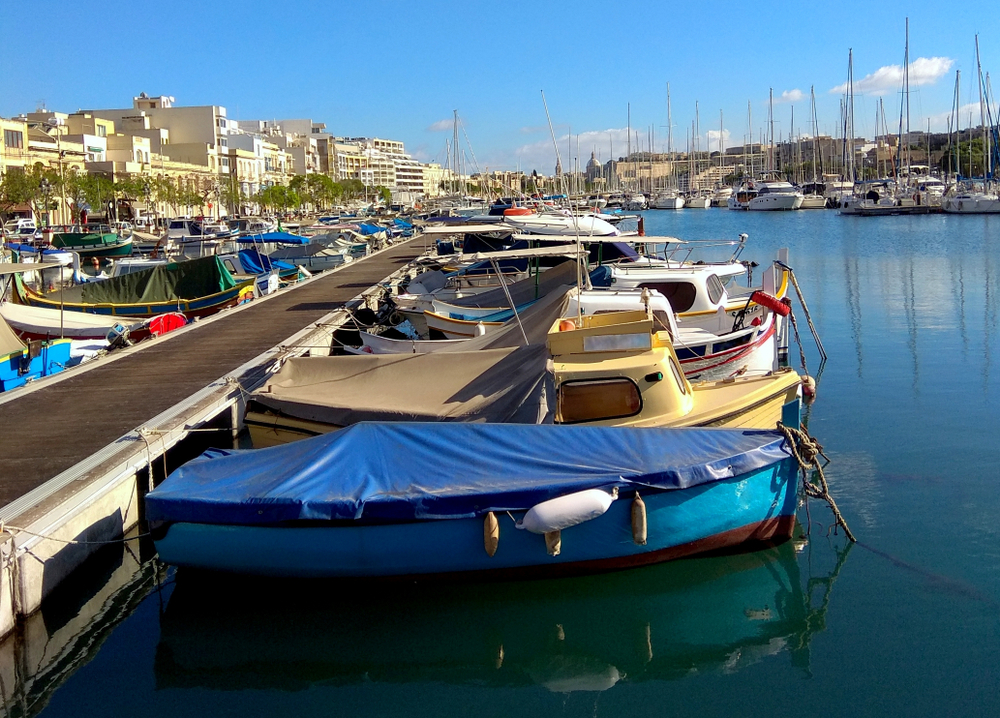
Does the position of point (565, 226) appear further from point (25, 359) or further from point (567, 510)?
point (567, 510)

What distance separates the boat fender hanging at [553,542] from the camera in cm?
947

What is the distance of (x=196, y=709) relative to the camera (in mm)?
8500

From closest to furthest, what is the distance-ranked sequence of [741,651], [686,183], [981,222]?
[741,651] < [981,222] < [686,183]

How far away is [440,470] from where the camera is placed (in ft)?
32.0

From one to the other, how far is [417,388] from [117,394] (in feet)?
16.6

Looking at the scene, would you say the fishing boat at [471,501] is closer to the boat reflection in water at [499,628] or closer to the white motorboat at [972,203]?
the boat reflection in water at [499,628]

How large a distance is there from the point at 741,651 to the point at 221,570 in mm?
5100

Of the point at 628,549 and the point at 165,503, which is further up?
the point at 165,503

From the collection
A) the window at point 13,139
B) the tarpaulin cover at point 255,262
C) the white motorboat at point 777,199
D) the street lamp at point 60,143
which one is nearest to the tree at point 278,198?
the street lamp at point 60,143

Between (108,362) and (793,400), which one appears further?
(108,362)

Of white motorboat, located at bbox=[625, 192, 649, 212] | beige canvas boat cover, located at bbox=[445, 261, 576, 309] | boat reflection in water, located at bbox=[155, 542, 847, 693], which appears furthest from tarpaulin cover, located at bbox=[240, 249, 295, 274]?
white motorboat, located at bbox=[625, 192, 649, 212]

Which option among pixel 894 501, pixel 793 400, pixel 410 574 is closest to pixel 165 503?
pixel 410 574

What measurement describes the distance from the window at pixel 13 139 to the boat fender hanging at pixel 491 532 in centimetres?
8676

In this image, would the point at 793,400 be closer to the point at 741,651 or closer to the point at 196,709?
the point at 741,651
